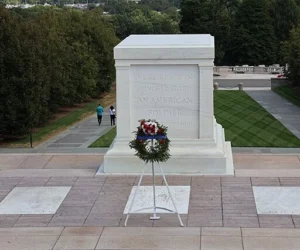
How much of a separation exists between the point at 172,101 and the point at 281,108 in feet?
75.2

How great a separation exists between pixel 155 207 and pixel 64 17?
32441 mm

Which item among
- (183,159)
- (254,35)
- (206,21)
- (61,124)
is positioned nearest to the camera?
(183,159)

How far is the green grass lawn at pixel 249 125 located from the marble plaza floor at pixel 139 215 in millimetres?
7061

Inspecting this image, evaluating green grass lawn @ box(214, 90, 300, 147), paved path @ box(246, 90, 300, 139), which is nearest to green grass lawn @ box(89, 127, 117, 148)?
green grass lawn @ box(214, 90, 300, 147)

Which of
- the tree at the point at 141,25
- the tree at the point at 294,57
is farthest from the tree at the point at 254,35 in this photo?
the tree at the point at 294,57

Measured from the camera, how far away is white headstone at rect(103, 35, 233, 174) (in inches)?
677

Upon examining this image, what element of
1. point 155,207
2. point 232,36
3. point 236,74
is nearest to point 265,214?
point 155,207

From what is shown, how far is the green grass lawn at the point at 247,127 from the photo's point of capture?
26.2m

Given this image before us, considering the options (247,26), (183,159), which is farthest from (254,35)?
(183,159)

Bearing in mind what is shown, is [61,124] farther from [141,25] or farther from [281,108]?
[141,25]

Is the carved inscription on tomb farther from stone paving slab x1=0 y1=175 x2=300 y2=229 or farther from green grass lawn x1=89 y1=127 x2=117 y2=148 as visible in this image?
green grass lawn x1=89 y1=127 x2=117 y2=148

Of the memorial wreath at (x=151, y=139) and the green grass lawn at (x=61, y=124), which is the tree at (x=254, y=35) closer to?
the green grass lawn at (x=61, y=124)

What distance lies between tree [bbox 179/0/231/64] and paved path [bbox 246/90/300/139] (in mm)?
29933

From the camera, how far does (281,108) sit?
39.3 m
